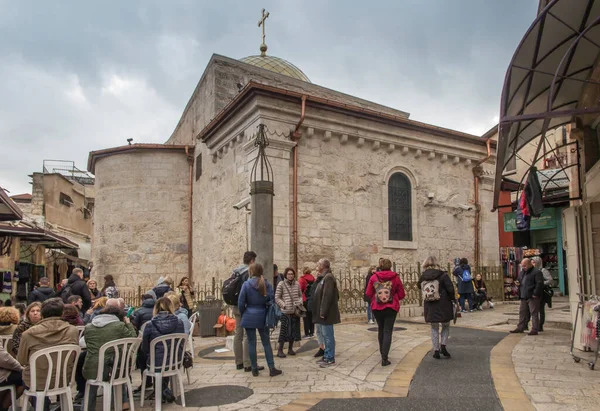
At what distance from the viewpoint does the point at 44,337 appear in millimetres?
4773

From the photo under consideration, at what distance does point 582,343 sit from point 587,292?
1.27m

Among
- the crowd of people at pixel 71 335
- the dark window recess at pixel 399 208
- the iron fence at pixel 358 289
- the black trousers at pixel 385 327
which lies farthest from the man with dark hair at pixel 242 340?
the dark window recess at pixel 399 208

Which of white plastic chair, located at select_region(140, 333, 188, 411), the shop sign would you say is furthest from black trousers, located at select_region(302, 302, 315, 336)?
the shop sign

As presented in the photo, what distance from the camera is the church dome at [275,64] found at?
2289 centimetres

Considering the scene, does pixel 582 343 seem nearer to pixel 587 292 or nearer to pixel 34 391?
pixel 587 292

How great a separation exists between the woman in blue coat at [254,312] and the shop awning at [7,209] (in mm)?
5385

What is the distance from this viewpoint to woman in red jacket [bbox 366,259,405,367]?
6.93 meters

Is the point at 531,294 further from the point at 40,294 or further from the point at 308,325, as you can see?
the point at 40,294

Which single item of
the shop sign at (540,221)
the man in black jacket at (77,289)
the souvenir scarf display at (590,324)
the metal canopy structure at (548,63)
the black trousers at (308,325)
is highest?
the metal canopy structure at (548,63)

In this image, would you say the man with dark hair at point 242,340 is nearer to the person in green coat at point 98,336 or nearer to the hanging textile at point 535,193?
the person in green coat at point 98,336

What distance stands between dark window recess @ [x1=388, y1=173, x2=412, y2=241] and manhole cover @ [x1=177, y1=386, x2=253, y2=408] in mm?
9418

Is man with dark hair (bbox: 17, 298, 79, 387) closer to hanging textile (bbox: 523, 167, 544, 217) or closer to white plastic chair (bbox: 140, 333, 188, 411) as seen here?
white plastic chair (bbox: 140, 333, 188, 411)

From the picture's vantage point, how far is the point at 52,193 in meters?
26.5

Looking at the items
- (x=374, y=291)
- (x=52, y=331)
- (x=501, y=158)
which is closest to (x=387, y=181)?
(x=501, y=158)
